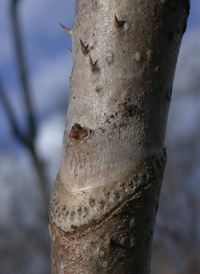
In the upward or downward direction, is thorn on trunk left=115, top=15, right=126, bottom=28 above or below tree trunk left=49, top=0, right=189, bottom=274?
above

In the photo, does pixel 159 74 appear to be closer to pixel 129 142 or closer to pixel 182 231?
pixel 129 142

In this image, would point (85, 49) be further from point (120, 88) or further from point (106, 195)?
point (106, 195)

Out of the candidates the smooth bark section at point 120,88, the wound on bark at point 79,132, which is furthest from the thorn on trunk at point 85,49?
the wound on bark at point 79,132

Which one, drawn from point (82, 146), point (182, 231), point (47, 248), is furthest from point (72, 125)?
point (182, 231)

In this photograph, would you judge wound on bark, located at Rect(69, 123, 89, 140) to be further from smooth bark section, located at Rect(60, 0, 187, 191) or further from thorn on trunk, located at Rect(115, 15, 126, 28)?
thorn on trunk, located at Rect(115, 15, 126, 28)

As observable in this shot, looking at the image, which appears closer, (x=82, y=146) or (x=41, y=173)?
(x=82, y=146)

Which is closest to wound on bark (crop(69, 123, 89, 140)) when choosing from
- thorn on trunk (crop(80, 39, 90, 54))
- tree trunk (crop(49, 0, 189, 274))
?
tree trunk (crop(49, 0, 189, 274))

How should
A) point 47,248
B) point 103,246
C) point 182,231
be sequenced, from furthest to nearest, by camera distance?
1. point 182,231
2. point 47,248
3. point 103,246

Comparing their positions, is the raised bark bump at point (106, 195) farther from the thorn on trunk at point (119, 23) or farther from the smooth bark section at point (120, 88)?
the thorn on trunk at point (119, 23)
